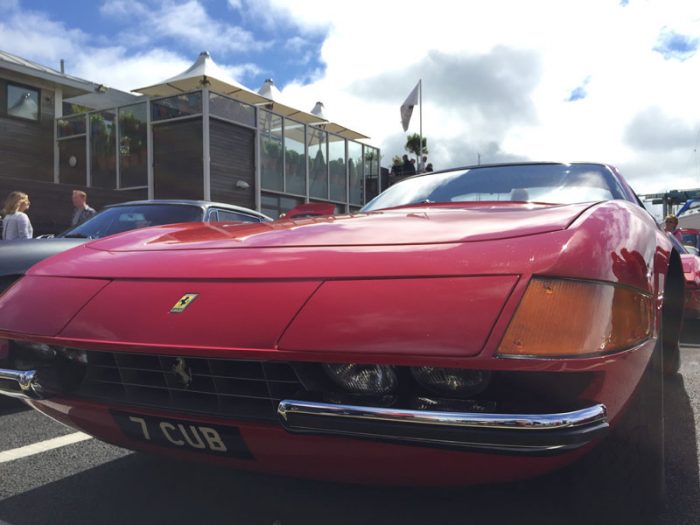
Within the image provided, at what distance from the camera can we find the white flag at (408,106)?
62.1ft

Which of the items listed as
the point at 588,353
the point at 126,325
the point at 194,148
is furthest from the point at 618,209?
the point at 194,148

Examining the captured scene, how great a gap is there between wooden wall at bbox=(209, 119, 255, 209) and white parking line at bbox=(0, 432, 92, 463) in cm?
1111

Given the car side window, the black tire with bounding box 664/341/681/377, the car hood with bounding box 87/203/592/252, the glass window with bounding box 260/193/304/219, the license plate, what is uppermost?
the glass window with bounding box 260/193/304/219

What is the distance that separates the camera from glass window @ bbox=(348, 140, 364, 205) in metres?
17.9

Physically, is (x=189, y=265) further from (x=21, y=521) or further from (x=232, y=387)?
(x=21, y=521)

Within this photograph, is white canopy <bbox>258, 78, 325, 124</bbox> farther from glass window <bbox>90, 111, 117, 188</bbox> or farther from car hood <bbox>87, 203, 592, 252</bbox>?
car hood <bbox>87, 203, 592, 252</bbox>

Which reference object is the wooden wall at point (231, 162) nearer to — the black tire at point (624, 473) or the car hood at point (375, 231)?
the car hood at point (375, 231)

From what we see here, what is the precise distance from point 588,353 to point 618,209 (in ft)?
2.14

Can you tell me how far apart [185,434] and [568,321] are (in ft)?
3.07

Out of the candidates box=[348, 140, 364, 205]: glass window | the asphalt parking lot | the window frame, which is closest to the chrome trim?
the asphalt parking lot

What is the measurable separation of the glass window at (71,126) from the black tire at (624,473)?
49.6 ft

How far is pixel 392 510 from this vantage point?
172cm

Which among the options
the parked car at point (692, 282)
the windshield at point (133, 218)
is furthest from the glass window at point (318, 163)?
the parked car at point (692, 282)

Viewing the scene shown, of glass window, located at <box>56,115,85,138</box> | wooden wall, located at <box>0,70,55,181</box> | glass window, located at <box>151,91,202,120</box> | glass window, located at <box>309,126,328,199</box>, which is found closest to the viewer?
glass window, located at <box>151,91,202,120</box>
